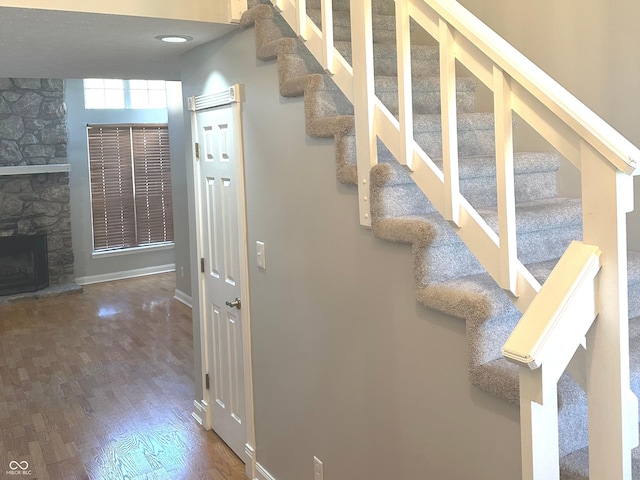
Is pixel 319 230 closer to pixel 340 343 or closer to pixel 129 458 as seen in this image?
pixel 340 343

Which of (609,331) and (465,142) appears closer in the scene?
(609,331)

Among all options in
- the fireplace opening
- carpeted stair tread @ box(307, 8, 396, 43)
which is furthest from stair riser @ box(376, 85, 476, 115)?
the fireplace opening

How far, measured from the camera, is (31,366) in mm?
5301

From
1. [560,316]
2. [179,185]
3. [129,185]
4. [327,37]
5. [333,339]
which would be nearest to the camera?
[560,316]

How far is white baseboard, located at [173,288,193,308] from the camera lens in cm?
732

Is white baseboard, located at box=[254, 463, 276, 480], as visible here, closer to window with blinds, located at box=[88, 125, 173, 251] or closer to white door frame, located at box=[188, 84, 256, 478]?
white door frame, located at box=[188, 84, 256, 478]

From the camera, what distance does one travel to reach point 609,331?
1.29 m

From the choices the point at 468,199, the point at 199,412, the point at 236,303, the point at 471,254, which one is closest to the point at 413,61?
the point at 468,199

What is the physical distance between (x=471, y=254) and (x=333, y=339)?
76cm

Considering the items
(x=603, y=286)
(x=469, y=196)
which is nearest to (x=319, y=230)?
→ (x=469, y=196)

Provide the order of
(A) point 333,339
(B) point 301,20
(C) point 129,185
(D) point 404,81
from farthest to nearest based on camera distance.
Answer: (C) point 129,185 → (A) point 333,339 → (B) point 301,20 → (D) point 404,81

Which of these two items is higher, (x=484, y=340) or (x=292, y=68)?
(x=292, y=68)

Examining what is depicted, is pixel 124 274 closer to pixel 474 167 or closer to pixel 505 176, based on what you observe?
pixel 474 167

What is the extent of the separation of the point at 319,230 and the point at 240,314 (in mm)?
1004
